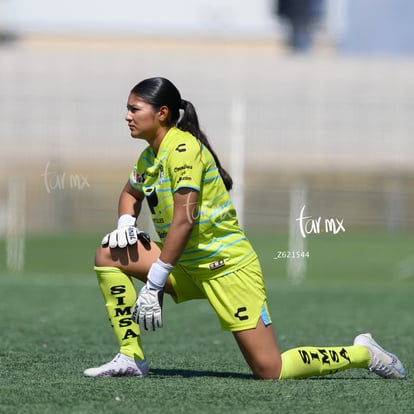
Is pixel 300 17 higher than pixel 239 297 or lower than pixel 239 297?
higher

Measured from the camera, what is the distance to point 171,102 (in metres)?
5.76

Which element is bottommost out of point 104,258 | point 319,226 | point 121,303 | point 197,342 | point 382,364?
point 197,342

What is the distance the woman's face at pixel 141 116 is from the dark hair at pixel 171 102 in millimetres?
26

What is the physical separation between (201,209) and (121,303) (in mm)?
658

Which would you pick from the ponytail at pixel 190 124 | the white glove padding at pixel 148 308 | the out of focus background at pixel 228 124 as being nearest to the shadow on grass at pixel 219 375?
the white glove padding at pixel 148 308

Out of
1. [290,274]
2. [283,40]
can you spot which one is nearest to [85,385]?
[290,274]

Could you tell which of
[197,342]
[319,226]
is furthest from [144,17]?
[197,342]

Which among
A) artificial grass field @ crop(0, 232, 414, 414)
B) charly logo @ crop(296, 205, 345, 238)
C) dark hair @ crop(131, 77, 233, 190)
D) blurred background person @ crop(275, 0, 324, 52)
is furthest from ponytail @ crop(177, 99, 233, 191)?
blurred background person @ crop(275, 0, 324, 52)

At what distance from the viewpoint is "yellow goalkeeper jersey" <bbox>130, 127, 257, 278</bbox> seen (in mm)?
5691

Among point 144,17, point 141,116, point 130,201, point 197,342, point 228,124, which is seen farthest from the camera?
point 144,17

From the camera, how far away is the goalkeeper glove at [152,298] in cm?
557

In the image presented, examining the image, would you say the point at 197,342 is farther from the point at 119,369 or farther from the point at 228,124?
the point at 228,124

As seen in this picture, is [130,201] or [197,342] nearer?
[130,201]

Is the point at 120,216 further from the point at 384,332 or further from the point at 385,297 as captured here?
the point at 385,297
